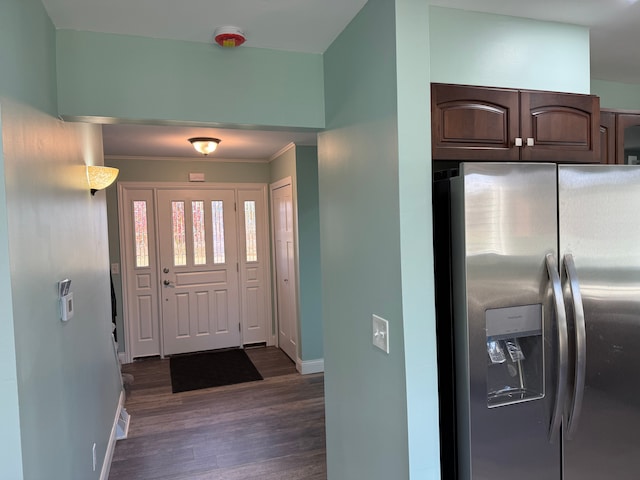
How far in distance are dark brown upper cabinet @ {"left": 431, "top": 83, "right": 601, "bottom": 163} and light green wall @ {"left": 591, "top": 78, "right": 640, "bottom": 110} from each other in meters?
1.07

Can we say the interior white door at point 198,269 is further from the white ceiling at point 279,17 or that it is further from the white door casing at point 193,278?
the white ceiling at point 279,17

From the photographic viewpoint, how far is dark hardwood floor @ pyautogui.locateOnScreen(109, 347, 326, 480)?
278 centimetres

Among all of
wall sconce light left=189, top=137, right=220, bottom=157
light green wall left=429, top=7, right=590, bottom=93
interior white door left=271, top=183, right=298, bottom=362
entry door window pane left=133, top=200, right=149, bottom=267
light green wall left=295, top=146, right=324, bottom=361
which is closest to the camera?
light green wall left=429, top=7, right=590, bottom=93

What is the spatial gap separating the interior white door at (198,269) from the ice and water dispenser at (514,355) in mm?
4223

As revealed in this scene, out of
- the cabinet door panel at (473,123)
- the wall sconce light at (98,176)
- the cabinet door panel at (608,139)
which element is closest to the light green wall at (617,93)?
the cabinet door panel at (608,139)

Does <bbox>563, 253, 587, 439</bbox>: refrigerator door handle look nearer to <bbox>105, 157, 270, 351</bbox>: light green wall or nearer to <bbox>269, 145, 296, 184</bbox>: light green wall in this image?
<bbox>269, 145, 296, 184</bbox>: light green wall

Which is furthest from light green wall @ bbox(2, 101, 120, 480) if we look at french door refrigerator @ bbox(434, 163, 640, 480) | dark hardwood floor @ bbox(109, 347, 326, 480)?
french door refrigerator @ bbox(434, 163, 640, 480)

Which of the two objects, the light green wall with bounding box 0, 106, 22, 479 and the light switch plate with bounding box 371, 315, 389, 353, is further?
the light switch plate with bounding box 371, 315, 389, 353

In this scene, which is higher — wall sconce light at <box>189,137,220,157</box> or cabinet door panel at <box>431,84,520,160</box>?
wall sconce light at <box>189,137,220,157</box>

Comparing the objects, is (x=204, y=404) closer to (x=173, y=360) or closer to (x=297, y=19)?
(x=173, y=360)

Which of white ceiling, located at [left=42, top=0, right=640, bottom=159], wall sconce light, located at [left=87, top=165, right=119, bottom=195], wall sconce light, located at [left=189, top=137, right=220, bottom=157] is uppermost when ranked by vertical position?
white ceiling, located at [left=42, top=0, right=640, bottom=159]

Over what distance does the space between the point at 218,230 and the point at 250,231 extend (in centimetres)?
41

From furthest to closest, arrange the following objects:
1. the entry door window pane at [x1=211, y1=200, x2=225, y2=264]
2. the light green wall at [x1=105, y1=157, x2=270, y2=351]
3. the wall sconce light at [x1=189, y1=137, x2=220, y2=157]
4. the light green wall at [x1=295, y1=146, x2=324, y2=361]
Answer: the entry door window pane at [x1=211, y1=200, x2=225, y2=264] < the light green wall at [x1=105, y1=157, x2=270, y2=351] < the light green wall at [x1=295, y1=146, x2=324, y2=361] < the wall sconce light at [x1=189, y1=137, x2=220, y2=157]

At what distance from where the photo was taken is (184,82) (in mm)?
1928
